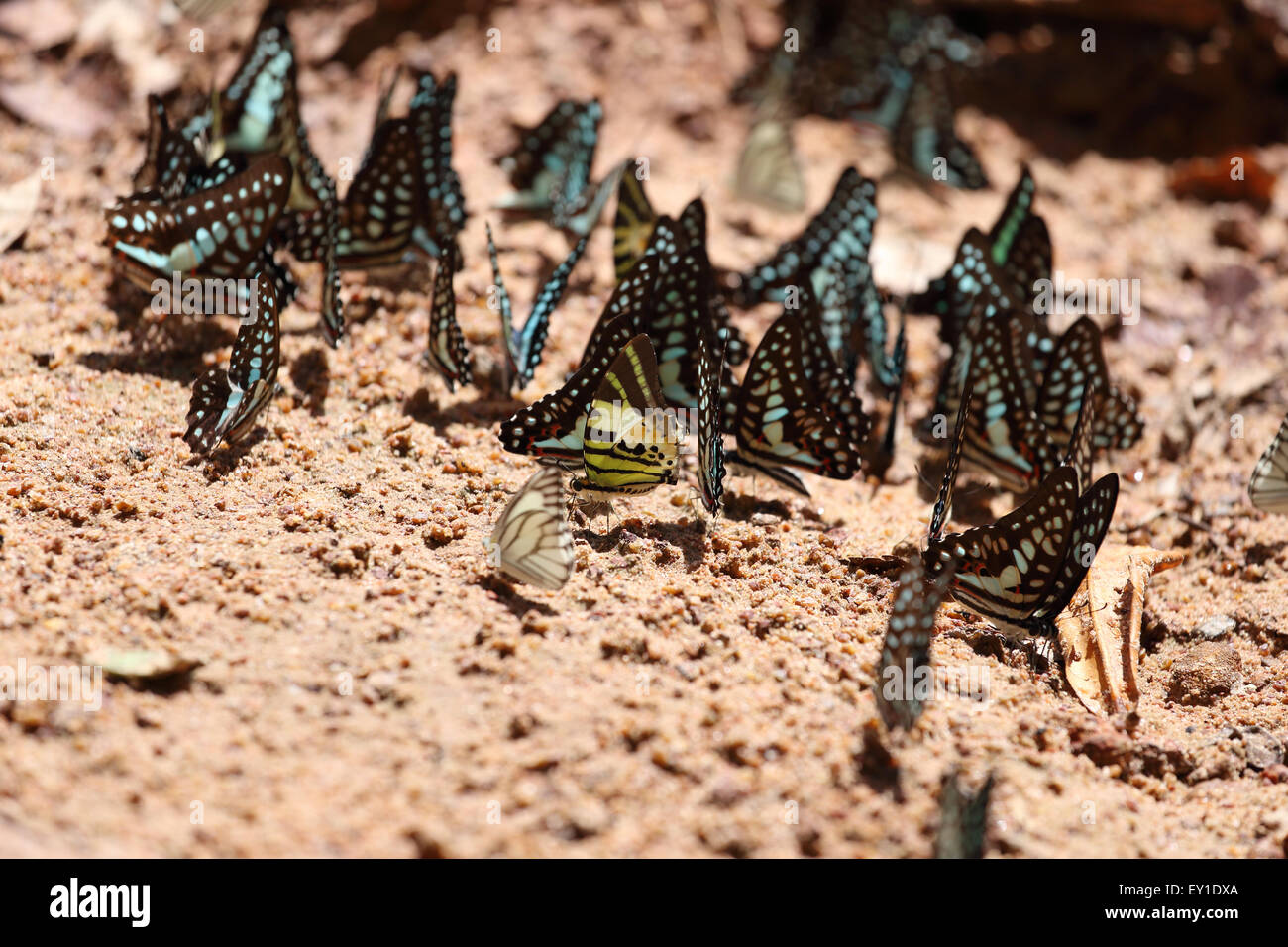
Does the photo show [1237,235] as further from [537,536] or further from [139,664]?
[139,664]

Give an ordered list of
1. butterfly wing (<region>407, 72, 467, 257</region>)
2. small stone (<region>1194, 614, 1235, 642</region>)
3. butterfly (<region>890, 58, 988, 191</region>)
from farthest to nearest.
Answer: butterfly (<region>890, 58, 988, 191</region>)
butterfly wing (<region>407, 72, 467, 257</region>)
small stone (<region>1194, 614, 1235, 642</region>)

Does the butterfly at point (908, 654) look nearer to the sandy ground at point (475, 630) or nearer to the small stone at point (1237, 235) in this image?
the sandy ground at point (475, 630)

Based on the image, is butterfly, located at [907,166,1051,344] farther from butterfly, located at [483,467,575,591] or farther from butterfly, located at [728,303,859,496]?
butterfly, located at [483,467,575,591]
